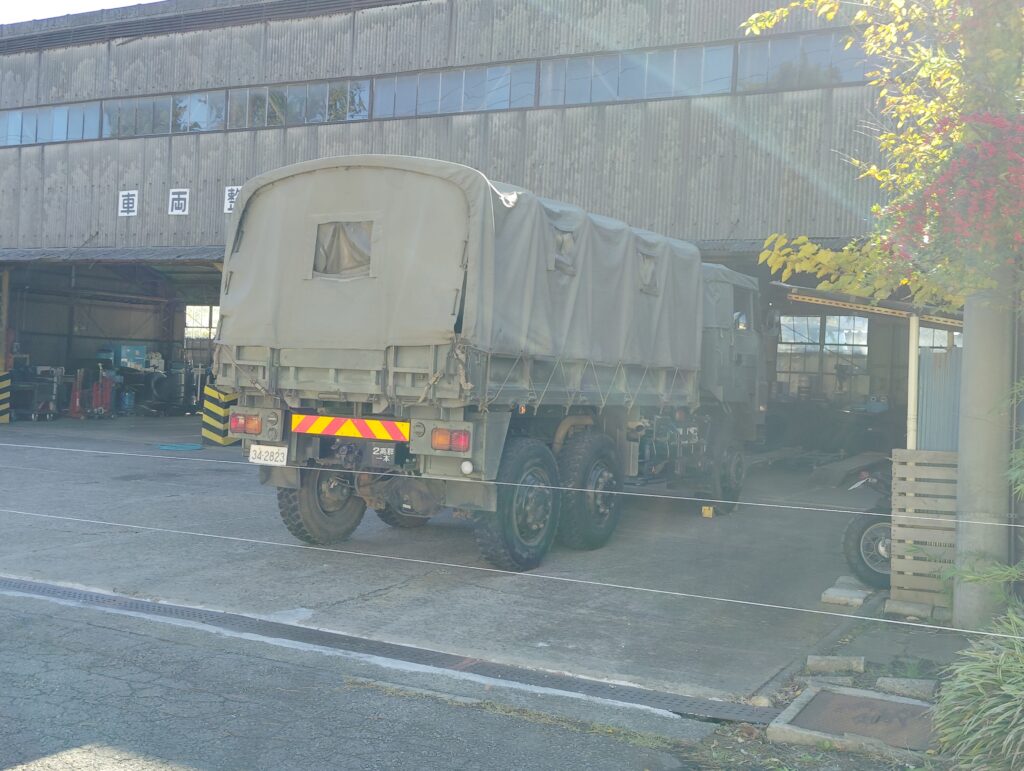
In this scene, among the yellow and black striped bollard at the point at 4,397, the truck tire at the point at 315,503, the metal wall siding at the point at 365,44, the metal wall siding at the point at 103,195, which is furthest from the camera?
the yellow and black striped bollard at the point at 4,397

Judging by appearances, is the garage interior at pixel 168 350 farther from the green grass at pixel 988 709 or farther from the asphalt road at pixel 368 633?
the green grass at pixel 988 709

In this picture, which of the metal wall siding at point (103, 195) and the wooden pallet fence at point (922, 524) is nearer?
the wooden pallet fence at point (922, 524)

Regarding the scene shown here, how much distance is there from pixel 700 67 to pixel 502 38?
164 inches

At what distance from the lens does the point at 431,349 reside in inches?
324

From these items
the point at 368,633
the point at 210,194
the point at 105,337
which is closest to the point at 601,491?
the point at 368,633

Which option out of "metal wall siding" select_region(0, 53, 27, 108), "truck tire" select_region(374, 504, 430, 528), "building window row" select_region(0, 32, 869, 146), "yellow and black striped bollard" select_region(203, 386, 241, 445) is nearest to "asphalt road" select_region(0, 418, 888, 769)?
"truck tire" select_region(374, 504, 430, 528)

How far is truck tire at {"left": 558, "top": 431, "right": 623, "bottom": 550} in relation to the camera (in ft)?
32.7

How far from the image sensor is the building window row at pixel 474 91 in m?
17.5

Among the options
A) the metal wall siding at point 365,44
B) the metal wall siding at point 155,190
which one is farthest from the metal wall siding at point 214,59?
the metal wall siding at point 155,190

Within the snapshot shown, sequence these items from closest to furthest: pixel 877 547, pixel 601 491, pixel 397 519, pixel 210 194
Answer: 1. pixel 877 547
2. pixel 601 491
3. pixel 397 519
4. pixel 210 194

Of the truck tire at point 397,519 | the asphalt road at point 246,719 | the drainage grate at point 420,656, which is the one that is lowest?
the asphalt road at point 246,719

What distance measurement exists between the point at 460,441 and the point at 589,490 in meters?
2.25

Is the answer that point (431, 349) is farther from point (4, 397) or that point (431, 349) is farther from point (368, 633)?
point (4, 397)

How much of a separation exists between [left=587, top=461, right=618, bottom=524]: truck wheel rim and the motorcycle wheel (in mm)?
2524
